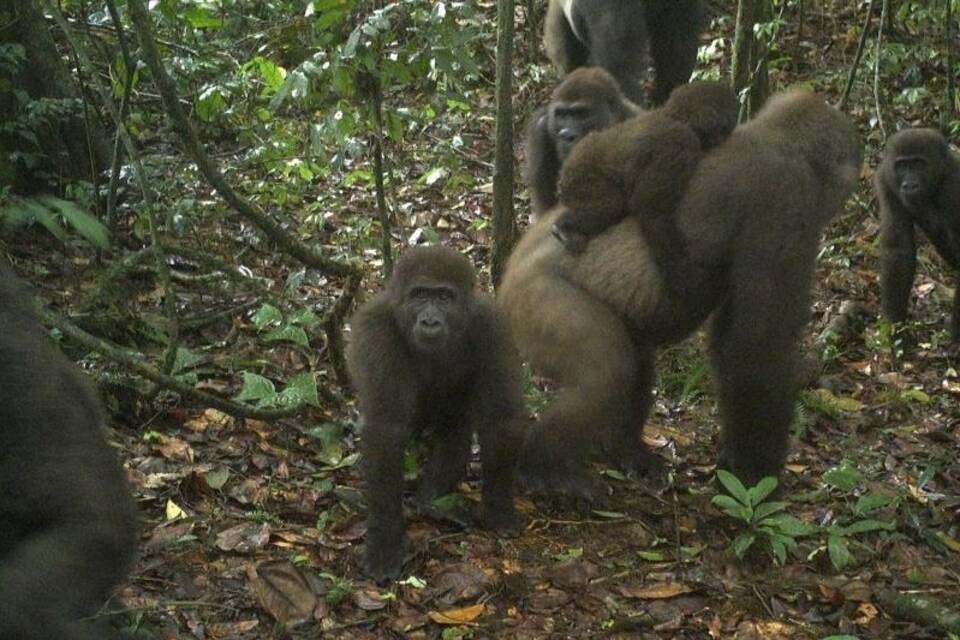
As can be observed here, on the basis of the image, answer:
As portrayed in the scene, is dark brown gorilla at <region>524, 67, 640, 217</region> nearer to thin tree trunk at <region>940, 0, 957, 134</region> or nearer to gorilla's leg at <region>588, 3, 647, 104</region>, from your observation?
gorilla's leg at <region>588, 3, 647, 104</region>

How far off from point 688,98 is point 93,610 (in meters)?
3.58

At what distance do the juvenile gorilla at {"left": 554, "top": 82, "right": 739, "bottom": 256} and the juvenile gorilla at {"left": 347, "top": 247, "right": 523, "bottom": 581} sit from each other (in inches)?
30.3

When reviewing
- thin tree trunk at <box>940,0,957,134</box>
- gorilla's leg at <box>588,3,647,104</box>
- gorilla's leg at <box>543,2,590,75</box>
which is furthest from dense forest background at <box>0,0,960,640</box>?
thin tree trunk at <box>940,0,957,134</box>

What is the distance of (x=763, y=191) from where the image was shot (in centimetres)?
527

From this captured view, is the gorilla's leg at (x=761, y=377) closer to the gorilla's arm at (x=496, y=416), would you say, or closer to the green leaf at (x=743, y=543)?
the green leaf at (x=743, y=543)

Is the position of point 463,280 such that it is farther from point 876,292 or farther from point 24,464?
point 876,292

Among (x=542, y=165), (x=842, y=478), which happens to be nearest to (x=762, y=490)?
(x=842, y=478)

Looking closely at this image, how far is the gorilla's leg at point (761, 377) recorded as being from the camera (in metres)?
5.21

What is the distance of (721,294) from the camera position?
561 centimetres

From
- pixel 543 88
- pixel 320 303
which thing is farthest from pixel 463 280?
pixel 543 88

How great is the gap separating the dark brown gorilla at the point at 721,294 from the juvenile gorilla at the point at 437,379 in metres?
0.33

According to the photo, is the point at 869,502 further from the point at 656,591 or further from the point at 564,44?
the point at 564,44

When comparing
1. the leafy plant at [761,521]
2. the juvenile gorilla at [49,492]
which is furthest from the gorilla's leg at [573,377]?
the juvenile gorilla at [49,492]

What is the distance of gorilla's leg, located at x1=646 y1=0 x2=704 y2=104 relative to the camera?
9.09 metres
